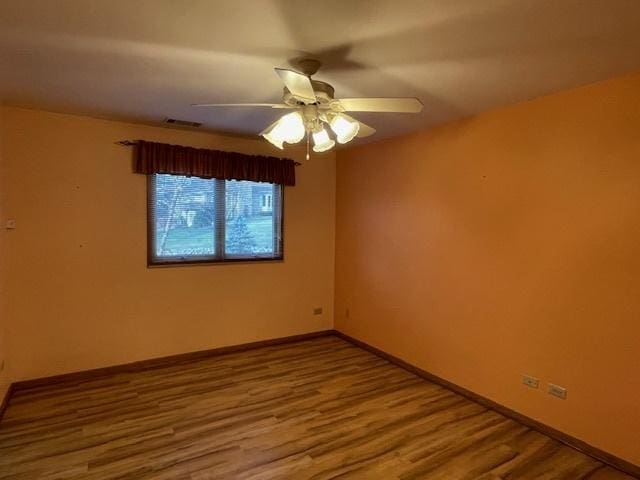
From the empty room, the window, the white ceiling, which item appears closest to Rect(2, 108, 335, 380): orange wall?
the empty room

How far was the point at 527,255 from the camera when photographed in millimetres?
2881

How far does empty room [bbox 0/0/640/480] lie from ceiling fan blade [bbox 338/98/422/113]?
0.06 feet

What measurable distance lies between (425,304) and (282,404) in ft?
5.37

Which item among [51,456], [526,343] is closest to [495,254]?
[526,343]

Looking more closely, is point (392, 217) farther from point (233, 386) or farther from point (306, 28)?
point (306, 28)

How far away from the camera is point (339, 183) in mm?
Result: 4918

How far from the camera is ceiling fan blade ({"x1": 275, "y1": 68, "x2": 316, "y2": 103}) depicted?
175 cm

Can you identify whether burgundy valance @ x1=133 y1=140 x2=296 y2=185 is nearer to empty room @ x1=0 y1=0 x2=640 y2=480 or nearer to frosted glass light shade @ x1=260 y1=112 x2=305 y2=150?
empty room @ x1=0 y1=0 x2=640 y2=480

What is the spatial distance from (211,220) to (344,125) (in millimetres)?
2394

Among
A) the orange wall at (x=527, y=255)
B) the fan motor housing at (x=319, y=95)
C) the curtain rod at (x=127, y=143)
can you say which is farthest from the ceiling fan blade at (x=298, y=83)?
the curtain rod at (x=127, y=143)

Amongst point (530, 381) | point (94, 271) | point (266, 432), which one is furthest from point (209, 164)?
point (530, 381)

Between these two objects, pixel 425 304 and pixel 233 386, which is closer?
pixel 233 386

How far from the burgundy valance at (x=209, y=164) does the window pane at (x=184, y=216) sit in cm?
16

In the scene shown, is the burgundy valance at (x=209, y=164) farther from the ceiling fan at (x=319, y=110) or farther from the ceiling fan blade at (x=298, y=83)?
the ceiling fan blade at (x=298, y=83)
